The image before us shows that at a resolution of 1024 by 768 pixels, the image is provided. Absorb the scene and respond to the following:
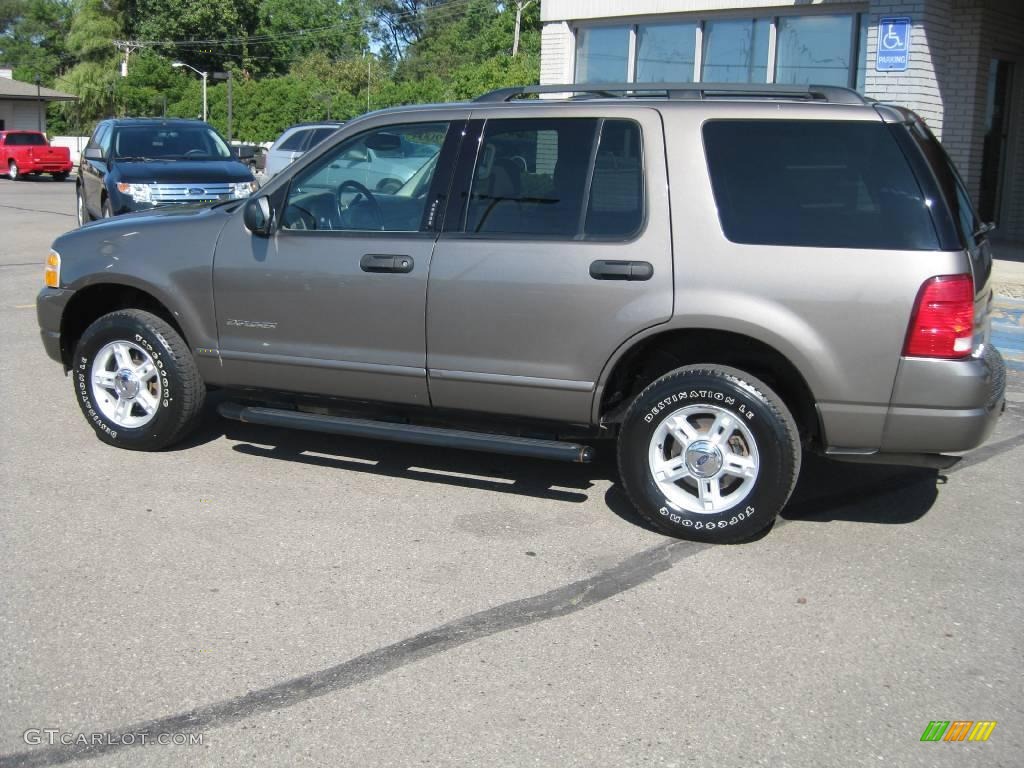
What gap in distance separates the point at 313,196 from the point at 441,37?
87.6m

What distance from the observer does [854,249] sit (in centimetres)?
484

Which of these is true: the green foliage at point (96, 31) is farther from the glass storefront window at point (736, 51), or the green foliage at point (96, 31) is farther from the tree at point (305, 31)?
the glass storefront window at point (736, 51)

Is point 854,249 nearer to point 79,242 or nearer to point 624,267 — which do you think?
point 624,267

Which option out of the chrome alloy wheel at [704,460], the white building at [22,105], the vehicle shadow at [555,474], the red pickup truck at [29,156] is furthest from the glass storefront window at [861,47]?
the white building at [22,105]

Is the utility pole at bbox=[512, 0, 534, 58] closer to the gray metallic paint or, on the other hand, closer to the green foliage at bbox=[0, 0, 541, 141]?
the green foliage at bbox=[0, 0, 541, 141]

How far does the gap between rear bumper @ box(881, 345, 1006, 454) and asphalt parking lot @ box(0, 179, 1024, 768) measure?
0.57 meters

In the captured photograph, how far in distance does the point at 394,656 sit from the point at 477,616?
457mm

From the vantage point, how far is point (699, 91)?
551 cm

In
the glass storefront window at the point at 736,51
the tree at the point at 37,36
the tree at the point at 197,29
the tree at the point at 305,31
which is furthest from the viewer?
the tree at the point at 37,36

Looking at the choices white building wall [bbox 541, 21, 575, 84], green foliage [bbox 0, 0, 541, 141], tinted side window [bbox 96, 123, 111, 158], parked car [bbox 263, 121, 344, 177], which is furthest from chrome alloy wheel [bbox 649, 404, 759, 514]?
green foliage [bbox 0, 0, 541, 141]

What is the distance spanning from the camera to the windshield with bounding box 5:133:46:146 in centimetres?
4012

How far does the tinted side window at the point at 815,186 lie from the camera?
482cm

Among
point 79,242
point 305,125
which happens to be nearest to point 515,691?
point 79,242

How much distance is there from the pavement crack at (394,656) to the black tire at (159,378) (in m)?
2.62
